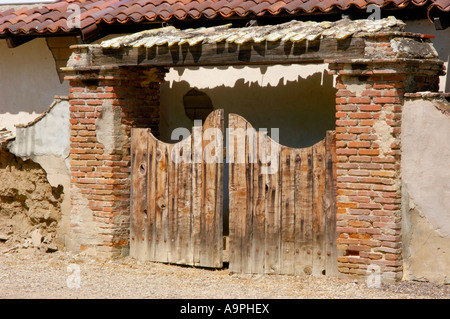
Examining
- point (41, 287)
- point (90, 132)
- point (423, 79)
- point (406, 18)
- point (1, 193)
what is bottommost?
point (41, 287)

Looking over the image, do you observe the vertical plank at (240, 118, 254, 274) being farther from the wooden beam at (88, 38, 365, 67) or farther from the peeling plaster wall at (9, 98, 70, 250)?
the peeling plaster wall at (9, 98, 70, 250)

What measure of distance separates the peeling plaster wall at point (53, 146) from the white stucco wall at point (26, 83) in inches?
47.7

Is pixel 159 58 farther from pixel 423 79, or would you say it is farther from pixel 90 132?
pixel 423 79

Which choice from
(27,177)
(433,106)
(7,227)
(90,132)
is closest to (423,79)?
(433,106)

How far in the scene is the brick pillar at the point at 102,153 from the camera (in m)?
8.29

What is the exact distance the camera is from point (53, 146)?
8844 mm

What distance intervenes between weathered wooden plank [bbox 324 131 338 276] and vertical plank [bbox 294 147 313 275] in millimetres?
179

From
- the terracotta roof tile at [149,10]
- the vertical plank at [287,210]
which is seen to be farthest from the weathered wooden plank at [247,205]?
the terracotta roof tile at [149,10]

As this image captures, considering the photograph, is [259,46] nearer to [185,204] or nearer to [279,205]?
[279,205]

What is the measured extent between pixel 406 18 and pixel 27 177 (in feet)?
16.4

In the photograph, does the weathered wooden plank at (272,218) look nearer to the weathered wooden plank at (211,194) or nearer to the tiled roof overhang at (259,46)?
the weathered wooden plank at (211,194)

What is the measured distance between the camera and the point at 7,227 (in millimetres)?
9523

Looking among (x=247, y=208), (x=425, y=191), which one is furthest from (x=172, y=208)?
(x=425, y=191)

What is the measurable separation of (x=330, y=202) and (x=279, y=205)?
1.83 feet
